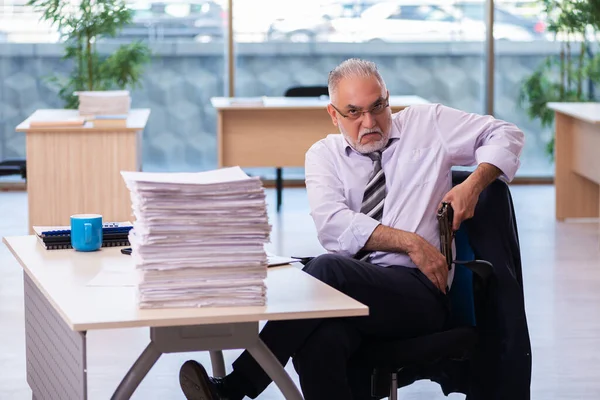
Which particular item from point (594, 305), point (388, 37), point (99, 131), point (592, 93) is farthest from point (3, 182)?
point (594, 305)

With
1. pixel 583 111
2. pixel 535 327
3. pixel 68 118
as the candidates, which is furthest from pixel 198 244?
pixel 583 111

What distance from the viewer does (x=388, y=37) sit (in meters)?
8.76

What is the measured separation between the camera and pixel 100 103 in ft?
21.9

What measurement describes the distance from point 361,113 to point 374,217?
30cm

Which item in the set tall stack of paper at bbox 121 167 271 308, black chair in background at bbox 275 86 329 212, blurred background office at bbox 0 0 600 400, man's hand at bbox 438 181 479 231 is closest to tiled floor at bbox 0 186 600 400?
black chair in background at bbox 275 86 329 212

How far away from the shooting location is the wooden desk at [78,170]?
20.0ft

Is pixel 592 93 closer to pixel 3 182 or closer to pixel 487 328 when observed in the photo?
pixel 3 182

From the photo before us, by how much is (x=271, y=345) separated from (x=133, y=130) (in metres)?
3.74

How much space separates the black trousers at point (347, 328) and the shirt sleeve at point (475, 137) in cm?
42

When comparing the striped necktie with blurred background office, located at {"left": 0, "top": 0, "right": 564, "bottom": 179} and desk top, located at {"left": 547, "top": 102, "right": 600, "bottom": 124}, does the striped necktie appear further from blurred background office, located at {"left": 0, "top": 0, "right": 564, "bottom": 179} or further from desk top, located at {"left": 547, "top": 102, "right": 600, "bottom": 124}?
blurred background office, located at {"left": 0, "top": 0, "right": 564, "bottom": 179}

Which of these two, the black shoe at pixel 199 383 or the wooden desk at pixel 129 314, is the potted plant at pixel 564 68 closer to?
the wooden desk at pixel 129 314

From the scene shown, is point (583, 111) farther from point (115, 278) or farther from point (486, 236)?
point (115, 278)

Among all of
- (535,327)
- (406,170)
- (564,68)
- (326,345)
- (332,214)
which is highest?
(564,68)

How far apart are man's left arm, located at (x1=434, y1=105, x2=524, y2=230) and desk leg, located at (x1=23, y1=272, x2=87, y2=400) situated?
106 centimetres
